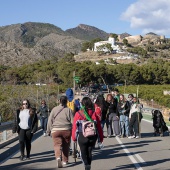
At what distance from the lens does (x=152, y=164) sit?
376 inches

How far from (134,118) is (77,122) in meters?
8.20

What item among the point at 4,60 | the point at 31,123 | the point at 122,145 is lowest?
the point at 122,145

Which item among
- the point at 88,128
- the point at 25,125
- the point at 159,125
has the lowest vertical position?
the point at 159,125

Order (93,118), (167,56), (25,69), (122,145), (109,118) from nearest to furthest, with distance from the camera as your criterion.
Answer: (93,118) → (122,145) → (109,118) → (25,69) → (167,56)

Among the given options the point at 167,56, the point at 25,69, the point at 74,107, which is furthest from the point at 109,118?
the point at 167,56

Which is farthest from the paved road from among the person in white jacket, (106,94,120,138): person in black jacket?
the person in white jacket

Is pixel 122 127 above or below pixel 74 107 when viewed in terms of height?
below

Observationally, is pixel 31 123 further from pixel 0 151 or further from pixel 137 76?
pixel 137 76

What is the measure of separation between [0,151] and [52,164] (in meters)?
2.81

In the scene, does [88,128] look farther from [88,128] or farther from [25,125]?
[25,125]

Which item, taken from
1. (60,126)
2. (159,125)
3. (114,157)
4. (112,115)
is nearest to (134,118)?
(112,115)

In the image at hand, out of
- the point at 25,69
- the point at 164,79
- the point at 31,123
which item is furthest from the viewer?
the point at 164,79

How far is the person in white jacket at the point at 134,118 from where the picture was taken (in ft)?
51.4

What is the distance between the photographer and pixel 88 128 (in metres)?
7.65
